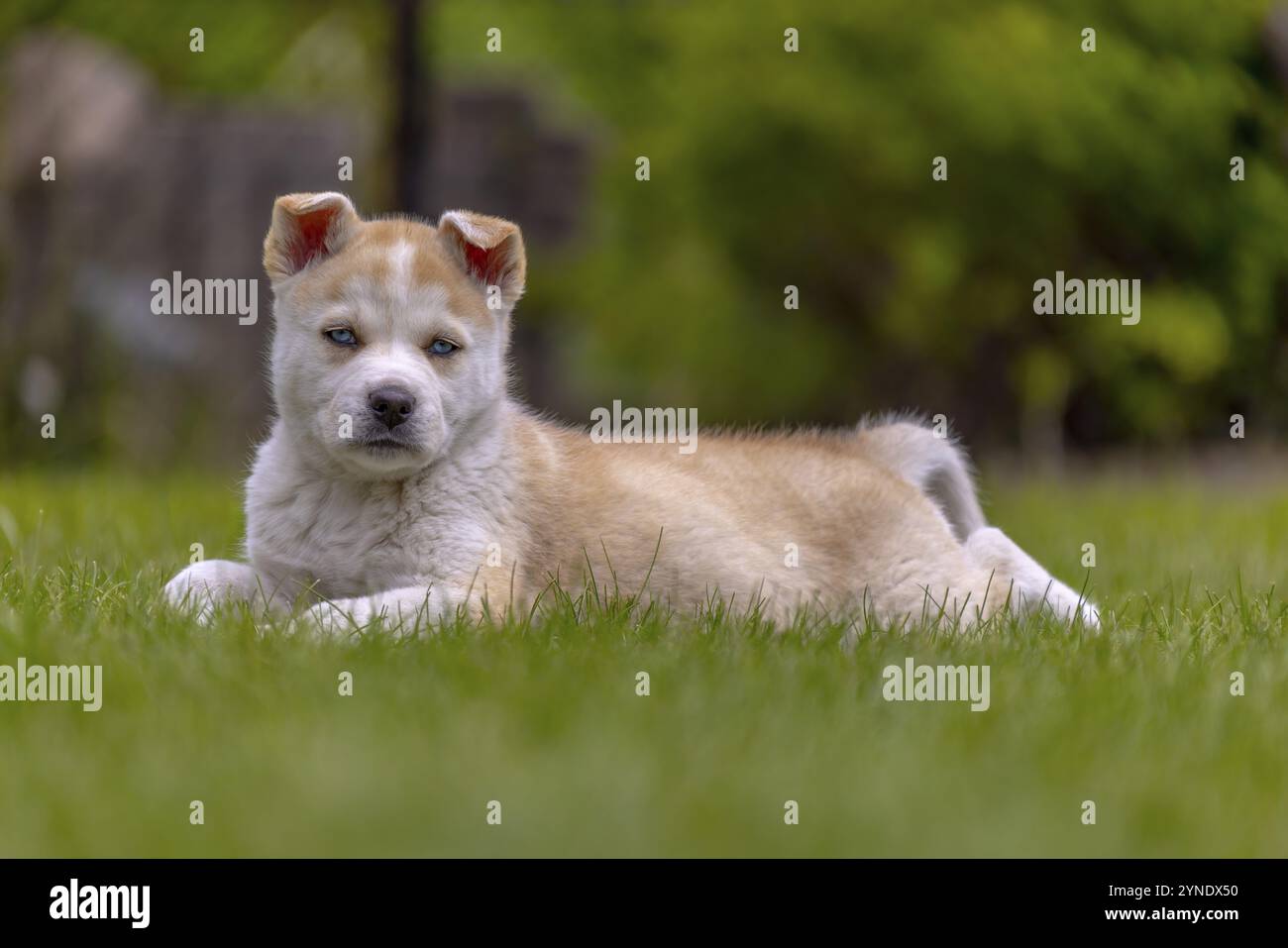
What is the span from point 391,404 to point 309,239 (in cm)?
86

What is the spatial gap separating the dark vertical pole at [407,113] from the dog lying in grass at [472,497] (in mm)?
7667

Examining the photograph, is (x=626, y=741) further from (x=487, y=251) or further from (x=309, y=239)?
(x=309, y=239)

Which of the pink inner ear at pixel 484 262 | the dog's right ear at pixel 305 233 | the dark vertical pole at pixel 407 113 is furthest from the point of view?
the dark vertical pole at pixel 407 113

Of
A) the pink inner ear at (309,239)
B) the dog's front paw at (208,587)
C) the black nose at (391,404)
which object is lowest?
the dog's front paw at (208,587)

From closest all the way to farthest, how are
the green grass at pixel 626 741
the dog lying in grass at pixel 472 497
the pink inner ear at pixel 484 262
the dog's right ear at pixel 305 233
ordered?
the green grass at pixel 626 741
the dog lying in grass at pixel 472 497
the dog's right ear at pixel 305 233
the pink inner ear at pixel 484 262

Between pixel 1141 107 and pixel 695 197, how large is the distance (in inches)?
177

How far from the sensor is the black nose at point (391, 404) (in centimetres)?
458

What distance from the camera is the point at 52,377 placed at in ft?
36.6

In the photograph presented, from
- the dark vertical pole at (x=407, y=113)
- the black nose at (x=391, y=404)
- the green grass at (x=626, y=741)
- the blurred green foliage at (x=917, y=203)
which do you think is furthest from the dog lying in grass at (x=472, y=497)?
the blurred green foliage at (x=917, y=203)

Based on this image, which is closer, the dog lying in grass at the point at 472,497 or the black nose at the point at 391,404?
the black nose at the point at 391,404

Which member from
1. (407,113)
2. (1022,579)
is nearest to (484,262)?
(1022,579)

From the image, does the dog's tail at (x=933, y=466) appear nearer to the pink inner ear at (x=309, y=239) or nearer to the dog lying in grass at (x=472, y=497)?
the dog lying in grass at (x=472, y=497)

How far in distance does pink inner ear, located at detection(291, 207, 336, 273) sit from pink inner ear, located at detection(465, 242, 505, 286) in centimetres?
46

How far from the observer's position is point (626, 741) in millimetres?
3375
